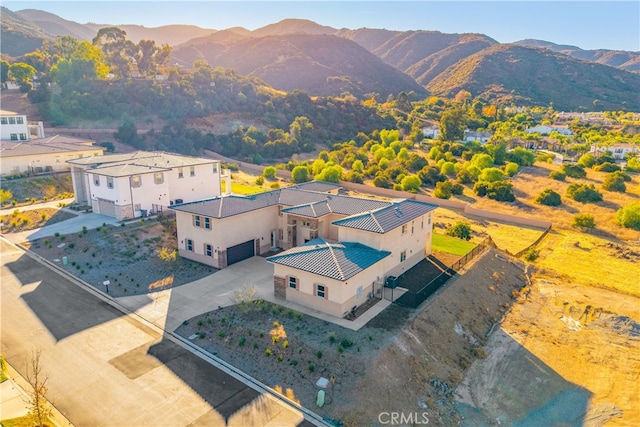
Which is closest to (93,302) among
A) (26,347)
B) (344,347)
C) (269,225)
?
(26,347)

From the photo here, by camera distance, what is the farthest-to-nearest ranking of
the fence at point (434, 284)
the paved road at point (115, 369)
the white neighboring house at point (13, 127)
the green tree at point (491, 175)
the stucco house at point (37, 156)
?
the green tree at point (491, 175), the white neighboring house at point (13, 127), the stucco house at point (37, 156), the fence at point (434, 284), the paved road at point (115, 369)

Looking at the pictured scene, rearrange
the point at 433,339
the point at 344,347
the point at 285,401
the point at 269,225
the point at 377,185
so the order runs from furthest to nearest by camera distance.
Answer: the point at 377,185, the point at 269,225, the point at 433,339, the point at 344,347, the point at 285,401

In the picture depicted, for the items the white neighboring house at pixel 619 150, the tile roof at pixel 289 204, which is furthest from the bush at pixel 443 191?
the white neighboring house at pixel 619 150

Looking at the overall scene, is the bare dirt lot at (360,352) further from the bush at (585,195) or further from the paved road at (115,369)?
the bush at (585,195)

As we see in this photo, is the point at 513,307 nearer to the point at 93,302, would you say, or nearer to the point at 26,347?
the point at 93,302

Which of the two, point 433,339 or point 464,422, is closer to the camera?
point 464,422

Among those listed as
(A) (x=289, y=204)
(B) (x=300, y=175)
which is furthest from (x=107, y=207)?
(B) (x=300, y=175)

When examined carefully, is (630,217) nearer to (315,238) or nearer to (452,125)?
(315,238)
